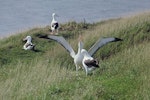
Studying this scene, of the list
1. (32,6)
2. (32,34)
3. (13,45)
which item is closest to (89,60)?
(13,45)

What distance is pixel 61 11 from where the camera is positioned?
124ft

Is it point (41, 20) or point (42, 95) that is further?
point (41, 20)

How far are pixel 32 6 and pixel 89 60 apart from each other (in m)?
30.8

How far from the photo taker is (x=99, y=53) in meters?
18.2

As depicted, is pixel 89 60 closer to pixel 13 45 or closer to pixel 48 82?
pixel 48 82

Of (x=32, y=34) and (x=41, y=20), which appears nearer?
(x=32, y=34)

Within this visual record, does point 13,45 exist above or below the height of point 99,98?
below

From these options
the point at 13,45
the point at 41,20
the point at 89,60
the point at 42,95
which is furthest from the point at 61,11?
the point at 42,95

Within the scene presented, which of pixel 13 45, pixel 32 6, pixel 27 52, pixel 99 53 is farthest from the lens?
pixel 32 6

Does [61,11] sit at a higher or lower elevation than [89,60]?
lower

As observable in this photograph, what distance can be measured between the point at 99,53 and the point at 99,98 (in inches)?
380

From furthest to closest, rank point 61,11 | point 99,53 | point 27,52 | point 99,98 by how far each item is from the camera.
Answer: point 61,11 → point 27,52 → point 99,53 → point 99,98

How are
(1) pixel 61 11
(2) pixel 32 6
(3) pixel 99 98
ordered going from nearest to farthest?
1. (3) pixel 99 98
2. (1) pixel 61 11
3. (2) pixel 32 6

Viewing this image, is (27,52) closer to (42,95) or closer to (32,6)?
(42,95)
